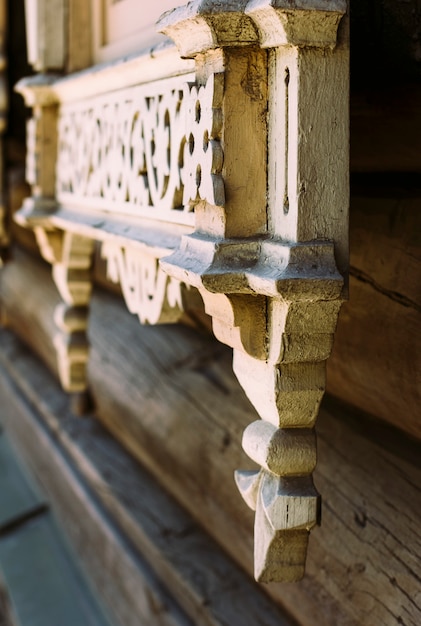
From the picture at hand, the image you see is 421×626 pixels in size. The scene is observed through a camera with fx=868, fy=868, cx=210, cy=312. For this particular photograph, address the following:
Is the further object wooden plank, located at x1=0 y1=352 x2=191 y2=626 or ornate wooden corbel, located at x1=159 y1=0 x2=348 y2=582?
wooden plank, located at x1=0 y1=352 x2=191 y2=626

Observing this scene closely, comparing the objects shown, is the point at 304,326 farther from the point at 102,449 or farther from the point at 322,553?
the point at 102,449

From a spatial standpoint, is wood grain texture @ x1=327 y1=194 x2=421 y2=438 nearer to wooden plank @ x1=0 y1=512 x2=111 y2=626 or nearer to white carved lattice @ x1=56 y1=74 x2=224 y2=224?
white carved lattice @ x1=56 y1=74 x2=224 y2=224

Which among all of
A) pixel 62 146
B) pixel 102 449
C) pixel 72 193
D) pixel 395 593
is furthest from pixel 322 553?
pixel 102 449

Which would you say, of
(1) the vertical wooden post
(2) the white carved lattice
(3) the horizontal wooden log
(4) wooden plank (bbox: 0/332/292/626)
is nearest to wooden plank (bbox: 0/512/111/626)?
(4) wooden plank (bbox: 0/332/292/626)

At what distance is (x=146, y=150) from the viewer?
92 centimetres

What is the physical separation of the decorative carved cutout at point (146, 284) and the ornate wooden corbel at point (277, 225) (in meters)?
0.18

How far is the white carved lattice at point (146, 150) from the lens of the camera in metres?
0.68

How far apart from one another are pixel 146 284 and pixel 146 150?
0.16 metres

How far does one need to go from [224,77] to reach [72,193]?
667 mm

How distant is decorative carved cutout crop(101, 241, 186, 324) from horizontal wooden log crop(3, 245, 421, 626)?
25cm

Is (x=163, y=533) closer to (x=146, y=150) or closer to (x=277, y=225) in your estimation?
(x=146, y=150)

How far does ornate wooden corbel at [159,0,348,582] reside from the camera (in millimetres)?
622

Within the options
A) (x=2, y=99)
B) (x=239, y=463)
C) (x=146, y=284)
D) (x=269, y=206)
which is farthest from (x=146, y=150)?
(x=2, y=99)

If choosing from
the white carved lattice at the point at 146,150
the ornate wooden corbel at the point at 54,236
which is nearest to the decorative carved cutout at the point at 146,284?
the white carved lattice at the point at 146,150
